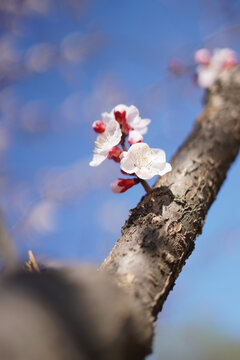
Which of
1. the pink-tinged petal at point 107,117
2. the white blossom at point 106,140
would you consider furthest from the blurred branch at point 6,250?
the pink-tinged petal at point 107,117

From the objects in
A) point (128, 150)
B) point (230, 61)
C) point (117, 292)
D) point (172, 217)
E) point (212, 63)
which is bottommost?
point (117, 292)

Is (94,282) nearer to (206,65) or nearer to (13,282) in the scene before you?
(13,282)

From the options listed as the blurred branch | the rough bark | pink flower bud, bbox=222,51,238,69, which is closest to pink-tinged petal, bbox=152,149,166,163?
the rough bark

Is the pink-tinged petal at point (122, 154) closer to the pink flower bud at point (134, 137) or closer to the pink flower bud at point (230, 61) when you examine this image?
the pink flower bud at point (134, 137)

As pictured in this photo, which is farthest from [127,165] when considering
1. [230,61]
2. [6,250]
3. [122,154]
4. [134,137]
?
[230,61]

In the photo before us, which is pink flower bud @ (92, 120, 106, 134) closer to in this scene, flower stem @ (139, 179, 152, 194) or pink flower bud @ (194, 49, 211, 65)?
flower stem @ (139, 179, 152, 194)

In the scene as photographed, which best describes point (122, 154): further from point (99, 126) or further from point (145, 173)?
point (99, 126)
